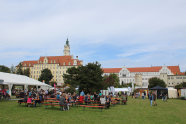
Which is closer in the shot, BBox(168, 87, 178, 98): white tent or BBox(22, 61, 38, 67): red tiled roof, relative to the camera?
BBox(168, 87, 178, 98): white tent

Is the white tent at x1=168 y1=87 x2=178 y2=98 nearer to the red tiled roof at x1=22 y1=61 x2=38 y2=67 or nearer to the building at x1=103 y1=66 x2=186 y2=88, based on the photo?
the building at x1=103 y1=66 x2=186 y2=88

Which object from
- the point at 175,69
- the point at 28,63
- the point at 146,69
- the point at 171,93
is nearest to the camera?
the point at 171,93

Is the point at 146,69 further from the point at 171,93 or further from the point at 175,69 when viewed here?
the point at 171,93

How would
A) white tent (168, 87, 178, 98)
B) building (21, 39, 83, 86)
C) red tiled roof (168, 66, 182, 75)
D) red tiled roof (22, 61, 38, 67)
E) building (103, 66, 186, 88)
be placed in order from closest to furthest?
1. white tent (168, 87, 178, 98)
2. building (21, 39, 83, 86)
3. building (103, 66, 186, 88)
4. red tiled roof (168, 66, 182, 75)
5. red tiled roof (22, 61, 38, 67)

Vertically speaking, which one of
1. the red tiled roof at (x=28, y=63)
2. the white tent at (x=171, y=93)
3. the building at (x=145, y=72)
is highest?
the red tiled roof at (x=28, y=63)

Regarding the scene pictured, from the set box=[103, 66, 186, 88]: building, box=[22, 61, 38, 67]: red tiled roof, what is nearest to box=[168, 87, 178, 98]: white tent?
box=[103, 66, 186, 88]: building

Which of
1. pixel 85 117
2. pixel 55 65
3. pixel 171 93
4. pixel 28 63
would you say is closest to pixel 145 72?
pixel 55 65

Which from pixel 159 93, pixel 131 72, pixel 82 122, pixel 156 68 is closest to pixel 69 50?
pixel 131 72

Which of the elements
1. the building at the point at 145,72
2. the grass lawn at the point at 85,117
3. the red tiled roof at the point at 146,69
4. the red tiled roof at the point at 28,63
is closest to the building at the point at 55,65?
the red tiled roof at the point at 28,63

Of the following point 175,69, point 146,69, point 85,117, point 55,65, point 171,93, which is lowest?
point 171,93

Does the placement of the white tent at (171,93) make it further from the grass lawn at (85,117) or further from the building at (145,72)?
the building at (145,72)

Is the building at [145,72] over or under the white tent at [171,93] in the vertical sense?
over

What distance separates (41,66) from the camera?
394 ft

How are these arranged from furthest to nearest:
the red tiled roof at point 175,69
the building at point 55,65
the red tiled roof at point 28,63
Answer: the red tiled roof at point 28,63
the red tiled roof at point 175,69
the building at point 55,65
